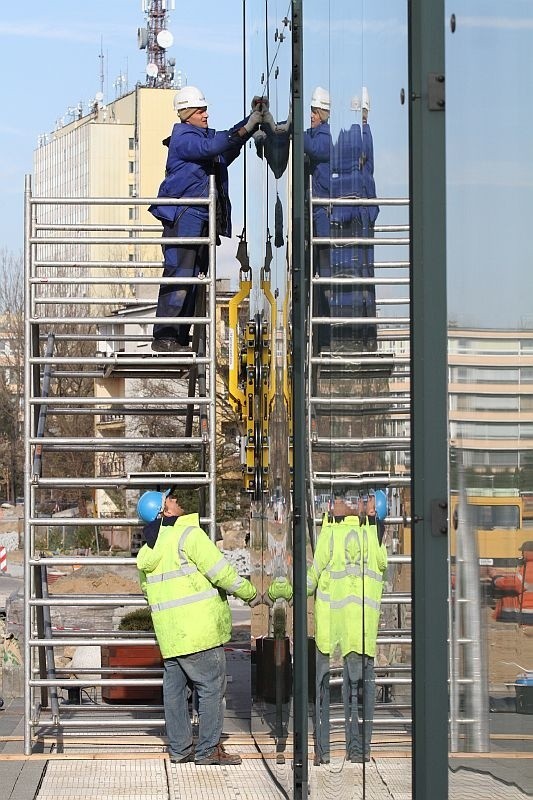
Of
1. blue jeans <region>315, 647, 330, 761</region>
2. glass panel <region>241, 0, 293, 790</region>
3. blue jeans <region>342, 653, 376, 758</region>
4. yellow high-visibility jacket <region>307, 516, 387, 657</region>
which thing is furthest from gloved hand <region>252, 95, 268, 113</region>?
blue jeans <region>342, 653, 376, 758</region>

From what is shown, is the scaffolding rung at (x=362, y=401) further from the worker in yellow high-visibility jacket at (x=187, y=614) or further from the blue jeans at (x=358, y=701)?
the worker in yellow high-visibility jacket at (x=187, y=614)

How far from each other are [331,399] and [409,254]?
142cm

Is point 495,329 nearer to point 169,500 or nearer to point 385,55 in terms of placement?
point 385,55

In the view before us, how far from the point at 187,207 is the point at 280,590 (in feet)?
11.4

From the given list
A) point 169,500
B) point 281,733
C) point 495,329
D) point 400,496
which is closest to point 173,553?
point 169,500

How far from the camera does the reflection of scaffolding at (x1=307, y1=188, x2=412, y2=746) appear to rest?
3084 mm

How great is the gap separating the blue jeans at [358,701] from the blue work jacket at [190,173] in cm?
581

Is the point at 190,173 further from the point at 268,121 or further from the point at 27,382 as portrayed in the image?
the point at 268,121

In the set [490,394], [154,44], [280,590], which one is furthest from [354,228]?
[154,44]

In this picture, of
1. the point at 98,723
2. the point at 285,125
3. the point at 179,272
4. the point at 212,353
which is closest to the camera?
the point at 285,125

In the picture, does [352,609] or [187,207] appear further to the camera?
[187,207]

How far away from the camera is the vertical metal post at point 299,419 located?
17.7 ft

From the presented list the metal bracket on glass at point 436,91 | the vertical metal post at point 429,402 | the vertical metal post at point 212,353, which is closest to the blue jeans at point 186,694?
the vertical metal post at point 212,353

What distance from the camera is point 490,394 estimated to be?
94.7 inches
